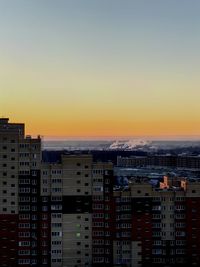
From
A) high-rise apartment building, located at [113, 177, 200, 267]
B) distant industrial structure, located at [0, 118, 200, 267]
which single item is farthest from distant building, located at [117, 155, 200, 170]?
distant industrial structure, located at [0, 118, 200, 267]

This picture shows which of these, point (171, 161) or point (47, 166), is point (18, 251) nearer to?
point (47, 166)

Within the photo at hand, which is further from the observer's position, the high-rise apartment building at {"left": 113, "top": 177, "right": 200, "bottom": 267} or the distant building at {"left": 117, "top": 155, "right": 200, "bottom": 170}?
the distant building at {"left": 117, "top": 155, "right": 200, "bottom": 170}

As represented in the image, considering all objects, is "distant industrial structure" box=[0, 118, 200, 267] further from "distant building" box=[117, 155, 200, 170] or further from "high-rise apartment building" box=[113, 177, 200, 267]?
"distant building" box=[117, 155, 200, 170]

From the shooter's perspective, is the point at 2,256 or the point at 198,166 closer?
the point at 2,256

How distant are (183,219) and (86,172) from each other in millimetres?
5465

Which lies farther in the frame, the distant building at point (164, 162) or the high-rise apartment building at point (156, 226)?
the distant building at point (164, 162)

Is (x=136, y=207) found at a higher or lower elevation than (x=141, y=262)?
higher

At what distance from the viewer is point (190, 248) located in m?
26.5

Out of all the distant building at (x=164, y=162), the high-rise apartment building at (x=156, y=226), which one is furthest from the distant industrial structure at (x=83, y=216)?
the distant building at (x=164, y=162)

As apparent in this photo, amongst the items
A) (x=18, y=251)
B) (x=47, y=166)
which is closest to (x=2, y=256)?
(x=18, y=251)

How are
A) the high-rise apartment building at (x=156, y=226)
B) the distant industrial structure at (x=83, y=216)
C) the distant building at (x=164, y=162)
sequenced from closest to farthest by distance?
the distant industrial structure at (x=83, y=216) < the high-rise apartment building at (x=156, y=226) < the distant building at (x=164, y=162)

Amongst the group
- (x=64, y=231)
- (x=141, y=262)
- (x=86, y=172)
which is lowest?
(x=141, y=262)

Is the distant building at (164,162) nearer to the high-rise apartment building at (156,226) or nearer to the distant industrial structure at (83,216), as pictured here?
the high-rise apartment building at (156,226)

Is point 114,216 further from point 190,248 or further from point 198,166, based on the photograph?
point 198,166
